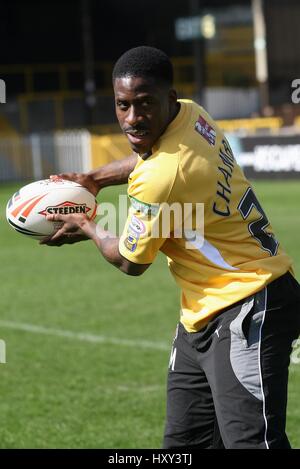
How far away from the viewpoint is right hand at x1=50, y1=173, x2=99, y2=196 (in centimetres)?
528

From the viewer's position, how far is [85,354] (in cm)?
903

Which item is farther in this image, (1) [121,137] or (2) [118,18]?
(2) [118,18]

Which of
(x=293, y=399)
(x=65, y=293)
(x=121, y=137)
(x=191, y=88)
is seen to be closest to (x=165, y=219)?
(x=293, y=399)

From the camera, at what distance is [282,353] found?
4496 millimetres

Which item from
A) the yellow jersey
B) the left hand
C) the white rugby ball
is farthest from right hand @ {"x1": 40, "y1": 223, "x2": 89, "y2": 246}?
the yellow jersey

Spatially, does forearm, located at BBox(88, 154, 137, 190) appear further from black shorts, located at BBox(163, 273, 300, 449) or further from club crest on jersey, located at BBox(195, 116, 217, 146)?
black shorts, located at BBox(163, 273, 300, 449)

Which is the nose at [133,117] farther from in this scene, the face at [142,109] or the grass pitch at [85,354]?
the grass pitch at [85,354]

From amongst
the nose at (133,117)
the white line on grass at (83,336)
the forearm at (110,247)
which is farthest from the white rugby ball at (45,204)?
the white line on grass at (83,336)

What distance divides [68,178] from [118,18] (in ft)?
126

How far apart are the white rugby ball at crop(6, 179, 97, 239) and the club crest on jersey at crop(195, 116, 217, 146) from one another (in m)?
0.87

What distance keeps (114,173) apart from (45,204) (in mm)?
436

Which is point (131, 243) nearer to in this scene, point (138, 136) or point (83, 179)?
point (138, 136)

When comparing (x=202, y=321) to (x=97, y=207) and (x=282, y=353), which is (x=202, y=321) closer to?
(x=282, y=353)

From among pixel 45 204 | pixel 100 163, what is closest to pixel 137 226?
pixel 45 204
